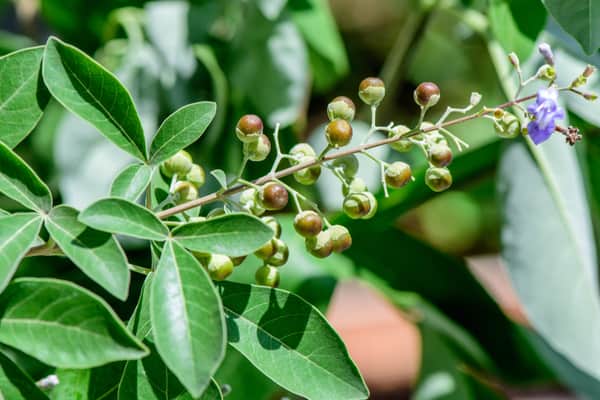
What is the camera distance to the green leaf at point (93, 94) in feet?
1.41

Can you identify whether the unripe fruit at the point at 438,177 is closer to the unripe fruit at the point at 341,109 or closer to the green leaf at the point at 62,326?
the unripe fruit at the point at 341,109

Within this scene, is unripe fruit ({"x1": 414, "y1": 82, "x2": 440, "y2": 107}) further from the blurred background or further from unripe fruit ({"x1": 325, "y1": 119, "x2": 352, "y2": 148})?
the blurred background

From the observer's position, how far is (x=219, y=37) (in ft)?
3.34

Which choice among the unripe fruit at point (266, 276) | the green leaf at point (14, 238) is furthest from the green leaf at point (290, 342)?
the green leaf at point (14, 238)

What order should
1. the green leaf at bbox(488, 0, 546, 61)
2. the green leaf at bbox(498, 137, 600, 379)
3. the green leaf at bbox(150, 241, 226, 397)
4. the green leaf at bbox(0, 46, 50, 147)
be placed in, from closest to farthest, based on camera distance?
the green leaf at bbox(150, 241, 226, 397), the green leaf at bbox(0, 46, 50, 147), the green leaf at bbox(488, 0, 546, 61), the green leaf at bbox(498, 137, 600, 379)

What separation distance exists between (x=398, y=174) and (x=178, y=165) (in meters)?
0.13

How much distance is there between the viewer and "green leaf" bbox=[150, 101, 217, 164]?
17.4 inches

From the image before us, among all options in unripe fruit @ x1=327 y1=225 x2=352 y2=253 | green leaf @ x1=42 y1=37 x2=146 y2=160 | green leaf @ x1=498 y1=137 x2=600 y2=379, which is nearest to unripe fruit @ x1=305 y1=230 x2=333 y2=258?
unripe fruit @ x1=327 y1=225 x2=352 y2=253

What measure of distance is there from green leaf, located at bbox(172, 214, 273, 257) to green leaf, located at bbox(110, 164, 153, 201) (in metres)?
0.04

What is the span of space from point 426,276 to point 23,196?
65cm

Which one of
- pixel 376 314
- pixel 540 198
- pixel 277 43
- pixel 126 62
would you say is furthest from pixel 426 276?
pixel 376 314

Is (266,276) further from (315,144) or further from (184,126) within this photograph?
(315,144)

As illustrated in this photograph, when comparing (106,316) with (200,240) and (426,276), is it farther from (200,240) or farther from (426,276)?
(426,276)

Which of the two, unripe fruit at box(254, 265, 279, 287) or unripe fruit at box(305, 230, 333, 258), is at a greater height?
unripe fruit at box(305, 230, 333, 258)
